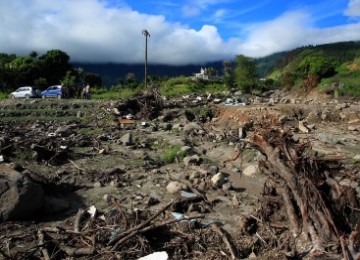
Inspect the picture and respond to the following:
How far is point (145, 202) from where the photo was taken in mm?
6414

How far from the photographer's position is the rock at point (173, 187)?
265 inches

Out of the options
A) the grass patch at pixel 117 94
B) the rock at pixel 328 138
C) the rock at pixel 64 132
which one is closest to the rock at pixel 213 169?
the rock at pixel 328 138

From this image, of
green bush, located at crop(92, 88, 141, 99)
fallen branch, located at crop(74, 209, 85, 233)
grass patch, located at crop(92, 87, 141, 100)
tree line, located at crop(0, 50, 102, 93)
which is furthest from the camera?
tree line, located at crop(0, 50, 102, 93)

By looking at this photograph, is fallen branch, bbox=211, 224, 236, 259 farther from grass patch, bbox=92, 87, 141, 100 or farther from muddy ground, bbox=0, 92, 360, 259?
grass patch, bbox=92, 87, 141, 100

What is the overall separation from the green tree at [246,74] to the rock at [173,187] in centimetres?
1875

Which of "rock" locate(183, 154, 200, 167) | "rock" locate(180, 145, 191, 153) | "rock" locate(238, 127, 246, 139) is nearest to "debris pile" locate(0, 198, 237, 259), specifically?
"rock" locate(183, 154, 200, 167)

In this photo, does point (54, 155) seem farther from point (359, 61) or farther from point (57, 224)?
point (359, 61)

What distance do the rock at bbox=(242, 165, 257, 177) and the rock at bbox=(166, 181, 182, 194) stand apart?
4.42 ft

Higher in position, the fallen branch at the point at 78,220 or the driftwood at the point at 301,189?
the driftwood at the point at 301,189

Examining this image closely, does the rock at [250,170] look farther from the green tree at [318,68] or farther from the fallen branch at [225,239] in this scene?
the green tree at [318,68]

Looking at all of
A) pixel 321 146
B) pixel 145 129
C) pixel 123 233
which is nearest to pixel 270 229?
pixel 123 233

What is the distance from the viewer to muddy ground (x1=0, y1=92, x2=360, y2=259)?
15.7 feet

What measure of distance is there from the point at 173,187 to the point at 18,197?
233 centimetres

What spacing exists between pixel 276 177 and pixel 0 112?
10.8 meters
